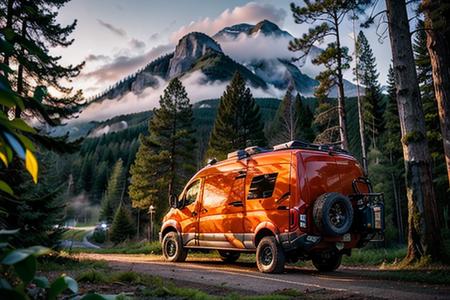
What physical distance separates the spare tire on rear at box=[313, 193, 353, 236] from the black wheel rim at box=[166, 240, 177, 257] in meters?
5.40

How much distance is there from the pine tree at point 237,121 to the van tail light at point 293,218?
1342 inches

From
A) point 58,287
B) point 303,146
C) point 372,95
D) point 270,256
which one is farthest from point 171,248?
point 372,95

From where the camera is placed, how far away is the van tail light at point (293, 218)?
938 cm

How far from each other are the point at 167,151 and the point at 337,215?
33046 millimetres

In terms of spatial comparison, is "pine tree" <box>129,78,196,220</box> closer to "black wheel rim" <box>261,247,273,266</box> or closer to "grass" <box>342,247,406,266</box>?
"grass" <box>342,247,406,266</box>

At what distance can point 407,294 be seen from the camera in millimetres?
6590

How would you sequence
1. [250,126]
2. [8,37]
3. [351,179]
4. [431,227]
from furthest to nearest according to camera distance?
1. [250,126]
2. [351,179]
3. [431,227]
4. [8,37]

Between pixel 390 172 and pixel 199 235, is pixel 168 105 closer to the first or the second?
pixel 390 172

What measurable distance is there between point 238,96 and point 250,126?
3.41 metres

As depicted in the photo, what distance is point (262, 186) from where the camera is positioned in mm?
10375

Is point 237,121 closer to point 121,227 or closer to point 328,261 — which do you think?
point 121,227

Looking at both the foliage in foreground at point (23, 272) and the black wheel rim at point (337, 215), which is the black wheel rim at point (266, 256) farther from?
the foliage in foreground at point (23, 272)

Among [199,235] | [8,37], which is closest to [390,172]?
[199,235]

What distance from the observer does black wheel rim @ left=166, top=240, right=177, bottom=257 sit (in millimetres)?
13180
